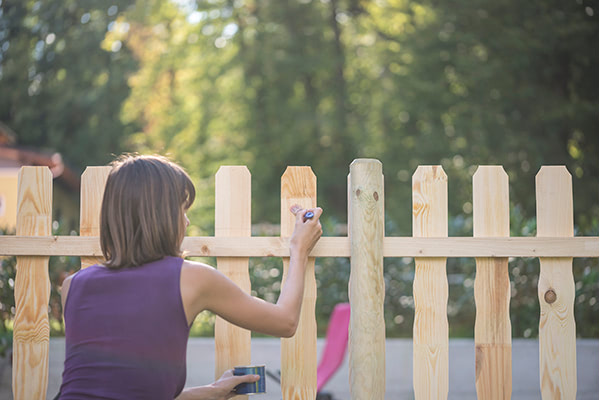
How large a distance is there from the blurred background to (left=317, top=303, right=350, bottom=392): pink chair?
6383 mm

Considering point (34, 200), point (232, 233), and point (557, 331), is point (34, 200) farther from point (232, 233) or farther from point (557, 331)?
point (557, 331)

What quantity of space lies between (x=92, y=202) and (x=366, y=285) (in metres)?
1.18

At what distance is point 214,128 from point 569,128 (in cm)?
1065

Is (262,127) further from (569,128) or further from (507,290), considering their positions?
(507,290)

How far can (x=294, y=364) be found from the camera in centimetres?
233

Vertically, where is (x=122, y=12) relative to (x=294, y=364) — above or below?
above

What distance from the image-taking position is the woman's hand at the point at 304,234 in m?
2.18

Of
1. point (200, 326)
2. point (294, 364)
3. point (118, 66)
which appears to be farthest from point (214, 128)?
point (294, 364)

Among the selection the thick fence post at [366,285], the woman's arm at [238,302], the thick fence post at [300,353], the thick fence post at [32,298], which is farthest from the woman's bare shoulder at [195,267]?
the thick fence post at [32,298]

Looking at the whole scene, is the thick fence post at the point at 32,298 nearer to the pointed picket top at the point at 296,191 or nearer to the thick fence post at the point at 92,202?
the thick fence post at the point at 92,202

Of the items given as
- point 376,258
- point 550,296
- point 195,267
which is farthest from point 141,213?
point 550,296

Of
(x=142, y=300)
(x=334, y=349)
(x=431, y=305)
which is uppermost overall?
(x=142, y=300)

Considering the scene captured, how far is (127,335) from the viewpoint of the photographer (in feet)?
5.53

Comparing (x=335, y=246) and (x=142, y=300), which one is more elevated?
(x=335, y=246)
